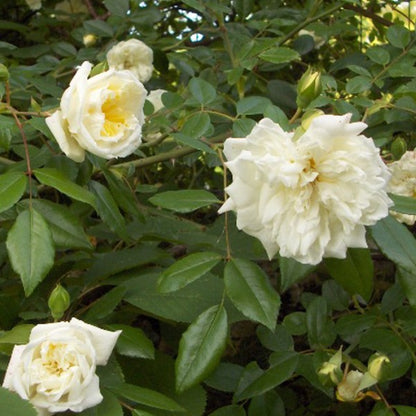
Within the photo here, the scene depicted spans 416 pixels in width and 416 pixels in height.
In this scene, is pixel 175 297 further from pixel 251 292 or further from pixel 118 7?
pixel 118 7

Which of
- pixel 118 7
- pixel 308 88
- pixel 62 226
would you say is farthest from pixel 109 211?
pixel 118 7

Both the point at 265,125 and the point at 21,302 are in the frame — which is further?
the point at 21,302

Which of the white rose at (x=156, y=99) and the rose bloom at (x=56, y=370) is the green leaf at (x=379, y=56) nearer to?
the white rose at (x=156, y=99)

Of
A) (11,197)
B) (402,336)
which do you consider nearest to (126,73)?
(11,197)

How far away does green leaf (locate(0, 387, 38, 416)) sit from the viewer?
0.75 metres

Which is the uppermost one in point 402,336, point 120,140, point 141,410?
point 120,140

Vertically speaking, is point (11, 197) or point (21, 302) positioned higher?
point (11, 197)

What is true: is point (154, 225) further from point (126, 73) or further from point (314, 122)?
point (314, 122)

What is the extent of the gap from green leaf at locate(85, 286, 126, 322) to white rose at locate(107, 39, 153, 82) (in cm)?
69

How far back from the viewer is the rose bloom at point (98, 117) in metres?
0.91

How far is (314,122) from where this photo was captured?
782 mm

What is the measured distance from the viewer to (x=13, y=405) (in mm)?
752

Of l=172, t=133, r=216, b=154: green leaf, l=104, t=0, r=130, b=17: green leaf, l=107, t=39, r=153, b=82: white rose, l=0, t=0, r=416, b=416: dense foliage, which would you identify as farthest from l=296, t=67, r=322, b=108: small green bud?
l=104, t=0, r=130, b=17: green leaf

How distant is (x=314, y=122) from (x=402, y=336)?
0.57 m
